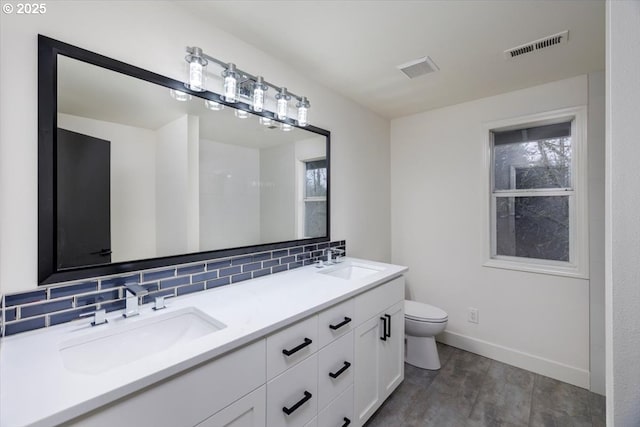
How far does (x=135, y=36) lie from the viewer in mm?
1194

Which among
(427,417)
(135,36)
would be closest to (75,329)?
(135,36)

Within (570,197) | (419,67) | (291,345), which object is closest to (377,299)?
(291,345)

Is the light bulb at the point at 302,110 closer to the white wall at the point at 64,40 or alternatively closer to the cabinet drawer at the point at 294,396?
the white wall at the point at 64,40

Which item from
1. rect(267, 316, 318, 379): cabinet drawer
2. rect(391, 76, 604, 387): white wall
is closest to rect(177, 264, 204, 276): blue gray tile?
rect(267, 316, 318, 379): cabinet drawer

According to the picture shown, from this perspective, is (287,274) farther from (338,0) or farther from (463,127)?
(463,127)

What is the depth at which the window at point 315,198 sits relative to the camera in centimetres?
203

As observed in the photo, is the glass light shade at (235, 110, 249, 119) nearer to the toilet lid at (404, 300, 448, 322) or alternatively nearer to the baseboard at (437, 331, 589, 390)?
the toilet lid at (404, 300, 448, 322)

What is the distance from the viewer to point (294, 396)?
111 centimetres

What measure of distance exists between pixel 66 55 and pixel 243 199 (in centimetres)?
93

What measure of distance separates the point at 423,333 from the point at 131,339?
6.58ft

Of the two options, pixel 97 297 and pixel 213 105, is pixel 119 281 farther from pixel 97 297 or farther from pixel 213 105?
pixel 213 105

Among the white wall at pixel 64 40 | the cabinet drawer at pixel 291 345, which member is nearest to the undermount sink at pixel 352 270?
the cabinet drawer at pixel 291 345

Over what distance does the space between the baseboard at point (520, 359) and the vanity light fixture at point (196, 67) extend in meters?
2.91

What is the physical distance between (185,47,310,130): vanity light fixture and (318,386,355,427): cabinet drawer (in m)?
1.63
